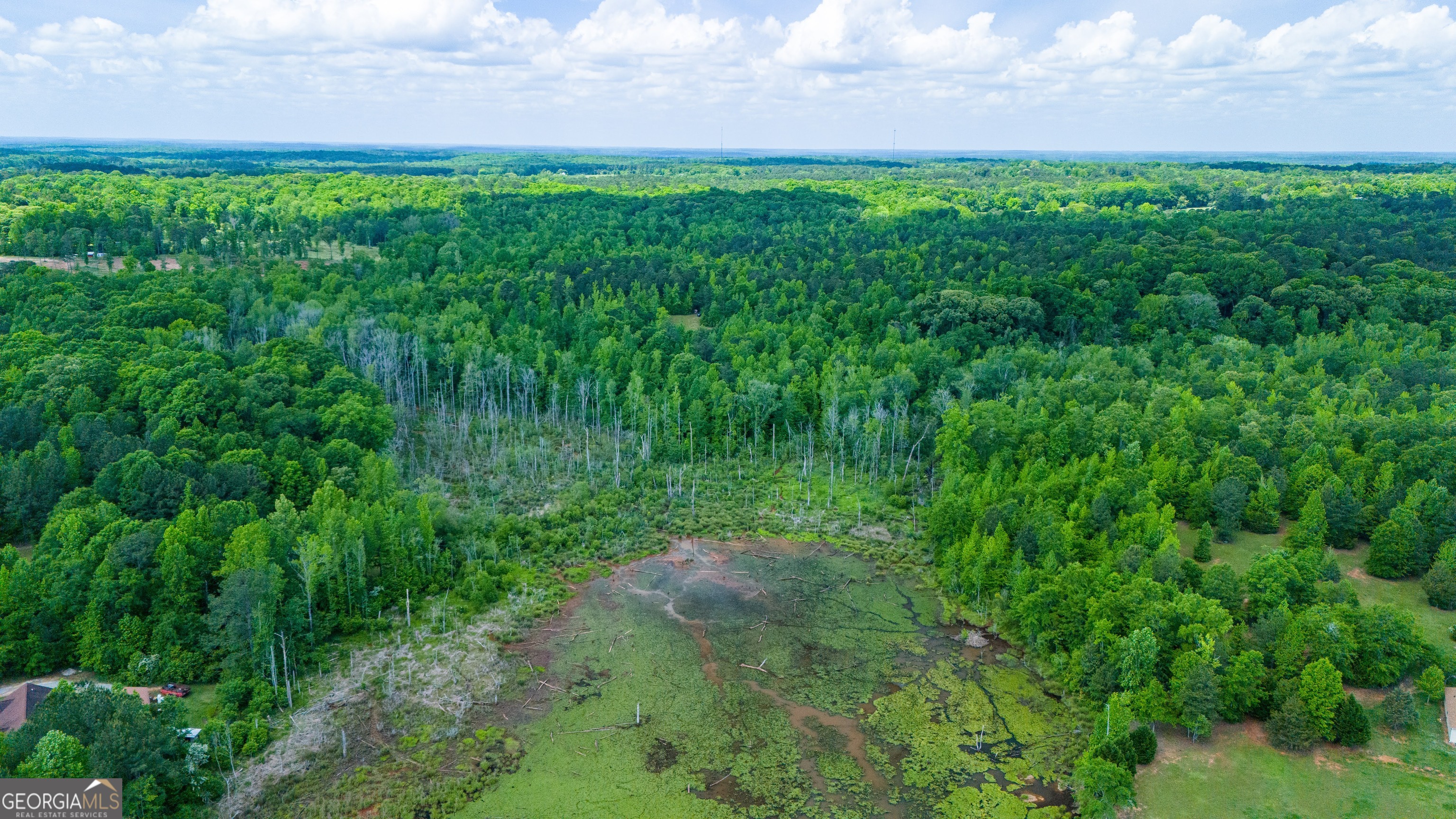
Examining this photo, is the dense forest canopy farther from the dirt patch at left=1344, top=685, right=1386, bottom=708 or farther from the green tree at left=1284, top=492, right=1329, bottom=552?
the dirt patch at left=1344, top=685, right=1386, bottom=708

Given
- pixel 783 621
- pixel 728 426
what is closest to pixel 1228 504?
pixel 783 621

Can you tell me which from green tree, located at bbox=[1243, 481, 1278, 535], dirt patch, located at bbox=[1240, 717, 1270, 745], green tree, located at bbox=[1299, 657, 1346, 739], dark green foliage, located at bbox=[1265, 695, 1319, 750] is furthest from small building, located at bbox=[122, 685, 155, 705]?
green tree, located at bbox=[1243, 481, 1278, 535]

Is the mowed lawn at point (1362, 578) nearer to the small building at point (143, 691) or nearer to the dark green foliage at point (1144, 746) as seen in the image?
the dark green foliage at point (1144, 746)

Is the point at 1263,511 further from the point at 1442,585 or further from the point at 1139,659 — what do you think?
the point at 1139,659

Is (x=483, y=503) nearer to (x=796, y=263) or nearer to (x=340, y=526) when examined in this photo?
(x=340, y=526)

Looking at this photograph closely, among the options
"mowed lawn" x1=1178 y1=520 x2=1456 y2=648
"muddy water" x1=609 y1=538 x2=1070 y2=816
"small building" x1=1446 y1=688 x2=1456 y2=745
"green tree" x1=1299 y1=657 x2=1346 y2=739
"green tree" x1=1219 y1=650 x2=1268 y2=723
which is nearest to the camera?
"green tree" x1=1299 y1=657 x2=1346 y2=739

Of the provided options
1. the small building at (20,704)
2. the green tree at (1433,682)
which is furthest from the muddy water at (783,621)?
the small building at (20,704)
